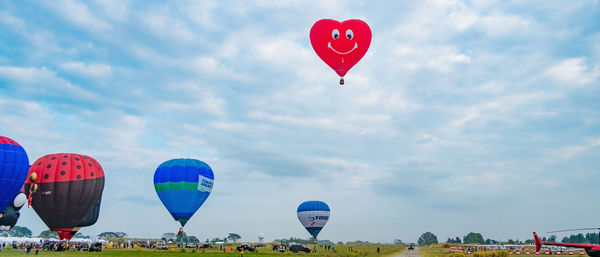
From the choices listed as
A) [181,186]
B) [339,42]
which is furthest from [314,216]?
[339,42]

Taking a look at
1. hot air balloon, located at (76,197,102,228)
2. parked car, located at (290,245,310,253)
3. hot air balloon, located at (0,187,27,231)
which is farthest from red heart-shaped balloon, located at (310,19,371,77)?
parked car, located at (290,245,310,253)

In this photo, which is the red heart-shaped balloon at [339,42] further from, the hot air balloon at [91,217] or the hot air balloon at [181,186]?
the hot air balloon at [91,217]

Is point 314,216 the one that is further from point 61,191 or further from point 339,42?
point 339,42

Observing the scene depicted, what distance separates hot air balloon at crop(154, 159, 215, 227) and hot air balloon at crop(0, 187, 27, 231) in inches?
495

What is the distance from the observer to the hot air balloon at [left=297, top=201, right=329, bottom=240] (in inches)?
2785

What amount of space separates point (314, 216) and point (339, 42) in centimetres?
4195

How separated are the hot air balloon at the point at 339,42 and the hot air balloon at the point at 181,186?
2258cm

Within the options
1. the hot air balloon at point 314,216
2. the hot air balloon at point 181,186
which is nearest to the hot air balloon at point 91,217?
the hot air balloon at point 181,186

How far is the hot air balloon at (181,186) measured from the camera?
1913 inches

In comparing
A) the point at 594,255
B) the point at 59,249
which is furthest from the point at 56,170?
the point at 594,255

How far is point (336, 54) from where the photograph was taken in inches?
1321

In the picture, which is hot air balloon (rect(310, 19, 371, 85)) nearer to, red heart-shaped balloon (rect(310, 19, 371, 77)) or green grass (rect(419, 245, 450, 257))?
red heart-shaped balloon (rect(310, 19, 371, 77))

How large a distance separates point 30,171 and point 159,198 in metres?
12.8

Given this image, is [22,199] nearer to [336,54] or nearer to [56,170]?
[56,170]
